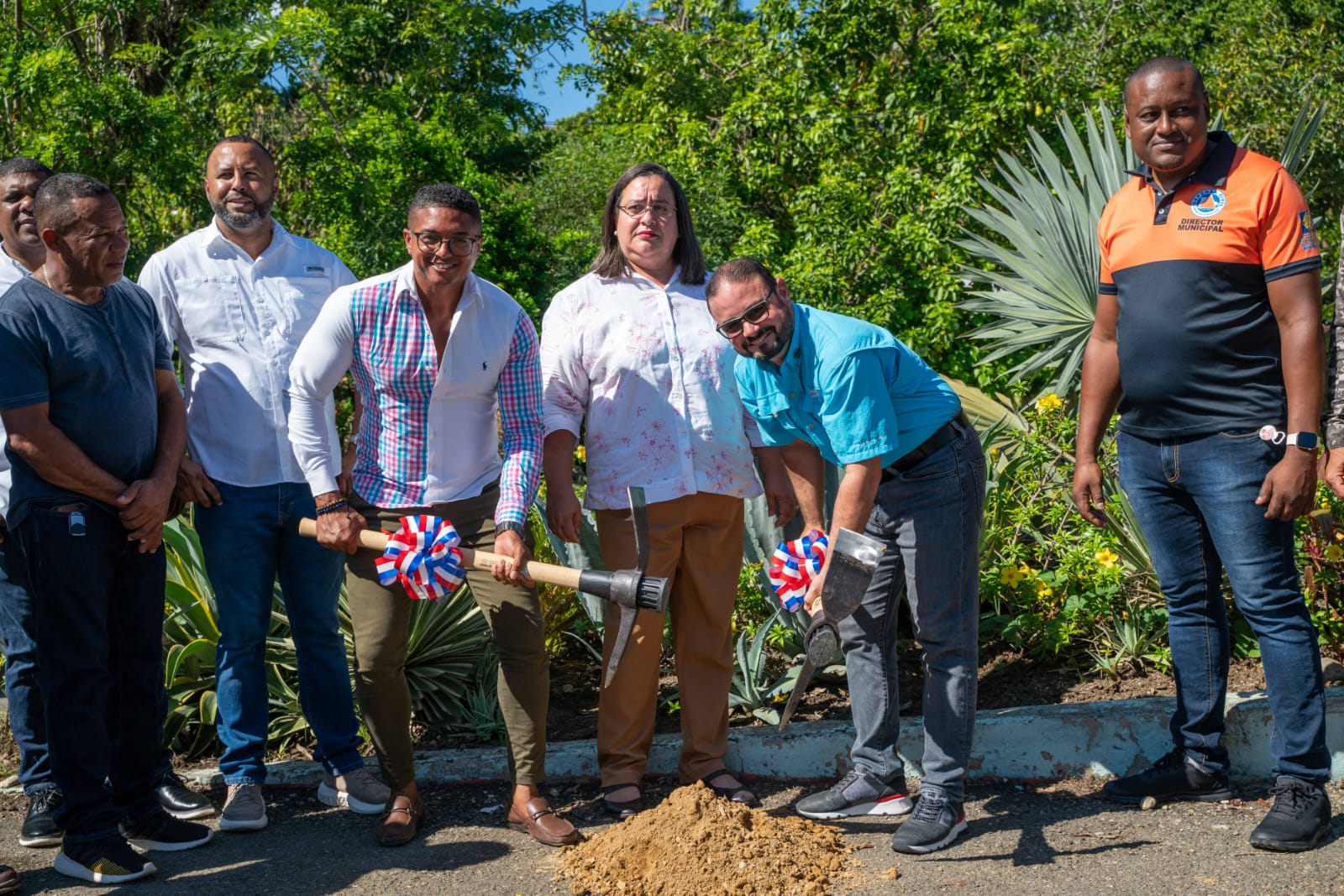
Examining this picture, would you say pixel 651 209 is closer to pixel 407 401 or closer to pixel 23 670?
pixel 407 401

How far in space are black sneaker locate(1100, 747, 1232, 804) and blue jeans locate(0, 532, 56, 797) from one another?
3506 mm

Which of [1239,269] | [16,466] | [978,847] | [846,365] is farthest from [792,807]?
[16,466]

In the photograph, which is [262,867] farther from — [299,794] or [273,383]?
[273,383]

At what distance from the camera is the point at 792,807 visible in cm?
424

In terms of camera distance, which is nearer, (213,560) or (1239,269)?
(1239,269)

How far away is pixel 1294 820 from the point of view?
3.57 metres

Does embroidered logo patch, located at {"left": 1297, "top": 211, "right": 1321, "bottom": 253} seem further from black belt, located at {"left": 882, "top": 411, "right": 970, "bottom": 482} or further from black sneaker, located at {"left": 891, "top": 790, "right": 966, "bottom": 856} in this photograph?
black sneaker, located at {"left": 891, "top": 790, "right": 966, "bottom": 856}

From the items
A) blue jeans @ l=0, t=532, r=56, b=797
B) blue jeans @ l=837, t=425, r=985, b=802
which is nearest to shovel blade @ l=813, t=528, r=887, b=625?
blue jeans @ l=837, t=425, r=985, b=802

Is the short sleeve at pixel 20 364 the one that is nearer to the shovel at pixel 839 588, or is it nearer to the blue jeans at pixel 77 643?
the blue jeans at pixel 77 643

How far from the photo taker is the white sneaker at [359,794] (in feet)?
14.2

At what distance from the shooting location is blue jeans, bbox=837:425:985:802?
3.78 meters

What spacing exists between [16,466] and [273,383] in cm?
86

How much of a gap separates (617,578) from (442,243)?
1178 mm

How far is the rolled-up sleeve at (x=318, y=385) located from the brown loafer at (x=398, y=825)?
1109 mm
